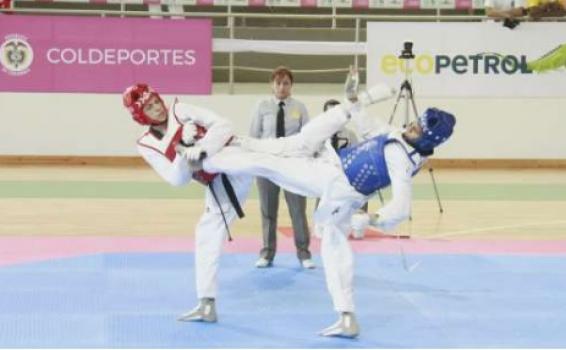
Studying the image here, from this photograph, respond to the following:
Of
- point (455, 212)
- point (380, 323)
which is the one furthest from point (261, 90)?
point (380, 323)

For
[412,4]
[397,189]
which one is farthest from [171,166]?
[412,4]

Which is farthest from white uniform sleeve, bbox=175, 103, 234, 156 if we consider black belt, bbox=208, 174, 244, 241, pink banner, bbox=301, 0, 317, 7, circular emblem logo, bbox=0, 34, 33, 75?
pink banner, bbox=301, 0, 317, 7

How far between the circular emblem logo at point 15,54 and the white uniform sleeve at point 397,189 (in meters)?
11.2

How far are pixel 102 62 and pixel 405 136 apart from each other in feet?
35.4

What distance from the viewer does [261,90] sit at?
17.7 metres

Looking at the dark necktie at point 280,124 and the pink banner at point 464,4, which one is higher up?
the pink banner at point 464,4

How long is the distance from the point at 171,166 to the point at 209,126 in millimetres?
391

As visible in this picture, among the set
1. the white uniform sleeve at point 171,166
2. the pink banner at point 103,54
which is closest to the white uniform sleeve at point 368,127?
the white uniform sleeve at point 171,166

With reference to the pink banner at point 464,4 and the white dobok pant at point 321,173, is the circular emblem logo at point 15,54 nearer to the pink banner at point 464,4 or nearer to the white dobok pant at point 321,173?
the pink banner at point 464,4

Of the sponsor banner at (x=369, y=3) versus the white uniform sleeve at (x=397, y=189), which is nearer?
the white uniform sleeve at (x=397, y=189)

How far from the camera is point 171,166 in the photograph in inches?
270

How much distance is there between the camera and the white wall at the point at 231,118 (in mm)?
16641

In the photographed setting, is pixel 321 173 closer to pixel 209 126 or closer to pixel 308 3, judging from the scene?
pixel 209 126

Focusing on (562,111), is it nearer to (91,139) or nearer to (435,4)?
(435,4)
